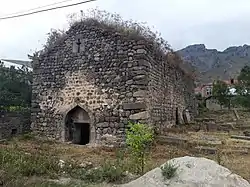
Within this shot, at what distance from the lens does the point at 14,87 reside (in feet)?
58.6

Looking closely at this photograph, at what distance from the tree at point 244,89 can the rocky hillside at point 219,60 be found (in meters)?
25.7

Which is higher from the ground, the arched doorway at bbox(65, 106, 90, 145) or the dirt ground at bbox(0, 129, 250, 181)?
the arched doorway at bbox(65, 106, 90, 145)

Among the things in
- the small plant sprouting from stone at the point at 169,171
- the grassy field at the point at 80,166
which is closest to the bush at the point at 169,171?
the small plant sprouting from stone at the point at 169,171

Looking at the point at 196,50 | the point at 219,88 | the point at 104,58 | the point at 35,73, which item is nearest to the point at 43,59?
the point at 35,73

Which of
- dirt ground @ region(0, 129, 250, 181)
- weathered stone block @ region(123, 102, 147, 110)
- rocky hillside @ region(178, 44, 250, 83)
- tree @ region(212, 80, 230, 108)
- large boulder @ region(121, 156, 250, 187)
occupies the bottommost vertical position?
dirt ground @ region(0, 129, 250, 181)

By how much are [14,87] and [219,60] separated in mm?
62555

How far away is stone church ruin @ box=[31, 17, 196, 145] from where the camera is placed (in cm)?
1116

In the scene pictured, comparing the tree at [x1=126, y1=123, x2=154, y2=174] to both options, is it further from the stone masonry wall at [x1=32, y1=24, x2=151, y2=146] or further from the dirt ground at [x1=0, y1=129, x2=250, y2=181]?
the stone masonry wall at [x1=32, y1=24, x2=151, y2=146]

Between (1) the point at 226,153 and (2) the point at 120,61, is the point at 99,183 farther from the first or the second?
(2) the point at 120,61

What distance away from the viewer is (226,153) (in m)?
9.49

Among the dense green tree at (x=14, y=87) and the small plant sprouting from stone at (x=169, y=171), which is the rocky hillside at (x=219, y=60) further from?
the small plant sprouting from stone at (x=169, y=171)

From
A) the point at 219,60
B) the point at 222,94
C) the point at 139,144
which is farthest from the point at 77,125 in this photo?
the point at 219,60

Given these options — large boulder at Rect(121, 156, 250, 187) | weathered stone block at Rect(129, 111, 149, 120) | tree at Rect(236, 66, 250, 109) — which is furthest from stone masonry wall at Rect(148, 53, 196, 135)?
tree at Rect(236, 66, 250, 109)

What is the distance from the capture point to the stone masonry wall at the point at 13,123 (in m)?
13.6
